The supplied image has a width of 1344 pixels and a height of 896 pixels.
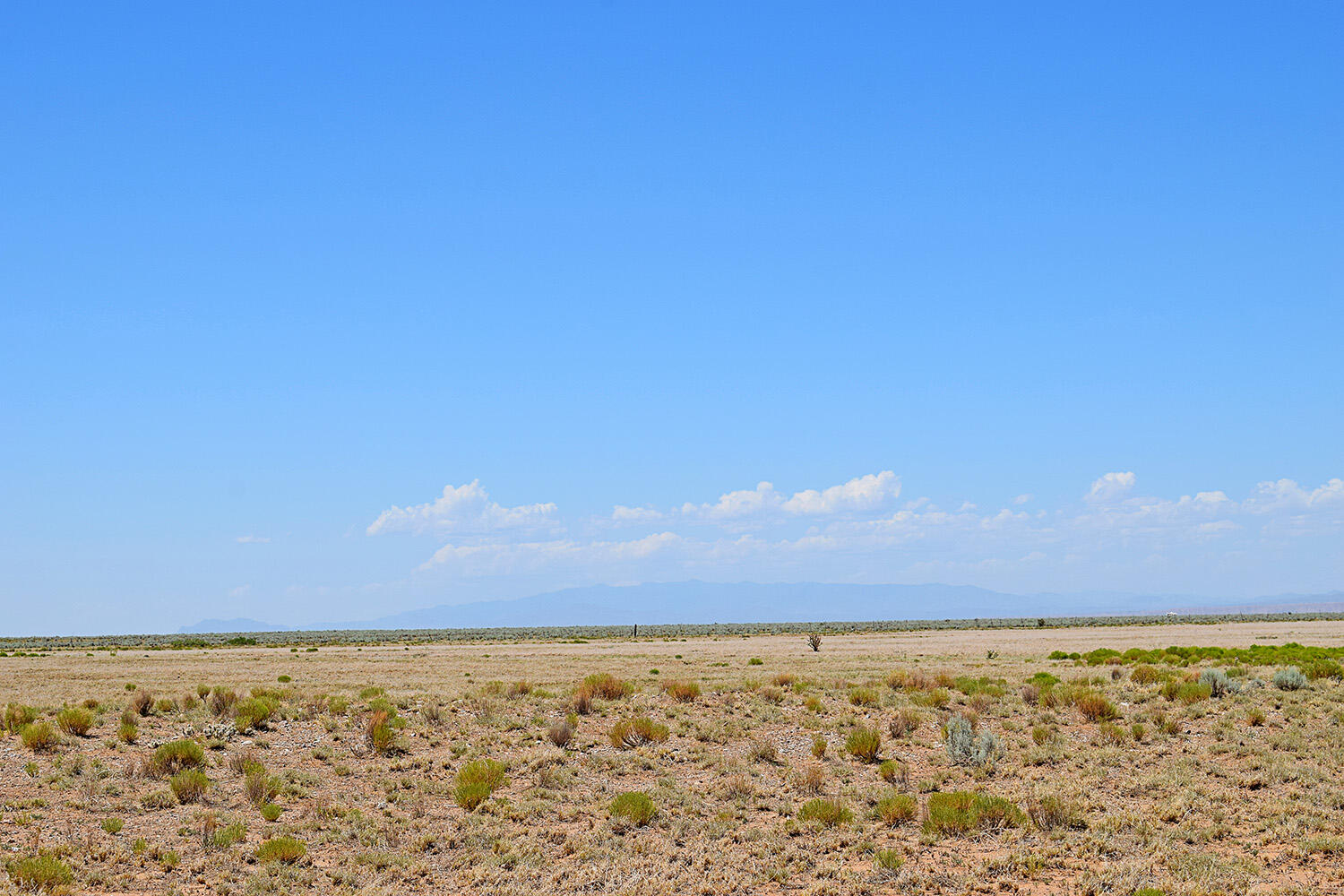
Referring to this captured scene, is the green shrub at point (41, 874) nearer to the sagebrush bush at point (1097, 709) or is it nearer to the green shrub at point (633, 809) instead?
the green shrub at point (633, 809)

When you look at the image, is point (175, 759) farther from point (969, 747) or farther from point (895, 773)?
point (969, 747)

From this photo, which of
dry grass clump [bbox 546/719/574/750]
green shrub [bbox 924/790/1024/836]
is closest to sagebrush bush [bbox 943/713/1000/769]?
green shrub [bbox 924/790/1024/836]

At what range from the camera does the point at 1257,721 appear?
20.3 m

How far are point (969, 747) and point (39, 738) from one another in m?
17.6

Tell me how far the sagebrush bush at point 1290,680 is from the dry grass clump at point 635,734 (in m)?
16.6

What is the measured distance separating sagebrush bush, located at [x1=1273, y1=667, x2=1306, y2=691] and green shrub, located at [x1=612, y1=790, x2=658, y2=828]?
744 inches

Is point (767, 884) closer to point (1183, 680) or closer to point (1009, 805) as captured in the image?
point (1009, 805)

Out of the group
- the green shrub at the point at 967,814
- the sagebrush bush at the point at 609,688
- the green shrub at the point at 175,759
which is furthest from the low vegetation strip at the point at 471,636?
the green shrub at the point at 967,814

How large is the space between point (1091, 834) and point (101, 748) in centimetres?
1780

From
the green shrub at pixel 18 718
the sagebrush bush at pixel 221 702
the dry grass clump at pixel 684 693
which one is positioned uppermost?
the green shrub at pixel 18 718

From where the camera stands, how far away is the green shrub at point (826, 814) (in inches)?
574

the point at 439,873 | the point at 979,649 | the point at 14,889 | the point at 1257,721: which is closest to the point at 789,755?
the point at 439,873

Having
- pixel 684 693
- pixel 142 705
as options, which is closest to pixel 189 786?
pixel 142 705

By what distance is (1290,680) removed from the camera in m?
25.1
